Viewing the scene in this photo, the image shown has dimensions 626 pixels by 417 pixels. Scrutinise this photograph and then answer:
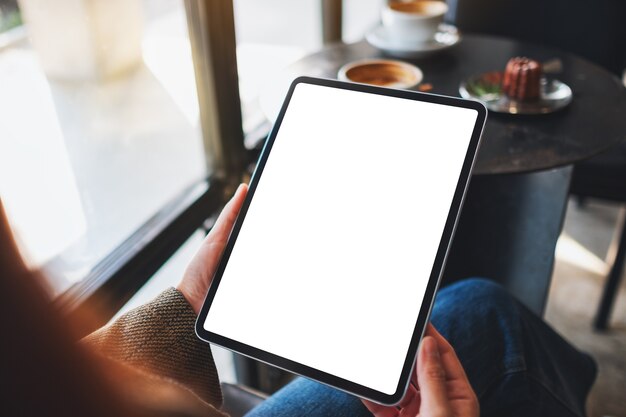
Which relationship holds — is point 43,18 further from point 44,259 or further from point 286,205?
point 286,205

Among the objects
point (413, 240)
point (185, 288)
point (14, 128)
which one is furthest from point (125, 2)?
point (413, 240)

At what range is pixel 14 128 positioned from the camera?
917 millimetres

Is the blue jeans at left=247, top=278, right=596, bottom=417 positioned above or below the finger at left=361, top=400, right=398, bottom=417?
below

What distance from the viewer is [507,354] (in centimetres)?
67

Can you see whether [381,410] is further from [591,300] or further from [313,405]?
[591,300]

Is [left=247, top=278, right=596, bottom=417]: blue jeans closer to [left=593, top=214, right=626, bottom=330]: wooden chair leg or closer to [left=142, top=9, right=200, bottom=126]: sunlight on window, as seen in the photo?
[left=593, top=214, right=626, bottom=330]: wooden chair leg

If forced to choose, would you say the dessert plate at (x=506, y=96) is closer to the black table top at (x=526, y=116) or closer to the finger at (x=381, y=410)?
the black table top at (x=526, y=116)

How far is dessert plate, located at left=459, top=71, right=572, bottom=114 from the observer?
88cm

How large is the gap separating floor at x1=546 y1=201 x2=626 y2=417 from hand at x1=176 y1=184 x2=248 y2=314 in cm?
96

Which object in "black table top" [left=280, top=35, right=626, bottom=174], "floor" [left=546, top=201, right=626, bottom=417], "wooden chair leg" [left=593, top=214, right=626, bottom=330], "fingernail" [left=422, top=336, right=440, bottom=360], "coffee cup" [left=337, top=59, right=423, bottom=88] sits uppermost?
"coffee cup" [left=337, top=59, right=423, bottom=88]

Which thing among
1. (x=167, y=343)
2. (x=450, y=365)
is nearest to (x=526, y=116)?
(x=450, y=365)

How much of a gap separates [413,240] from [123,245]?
0.65 meters

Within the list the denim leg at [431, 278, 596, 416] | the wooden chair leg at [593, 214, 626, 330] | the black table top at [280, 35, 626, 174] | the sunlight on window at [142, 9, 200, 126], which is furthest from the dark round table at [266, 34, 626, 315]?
the sunlight on window at [142, 9, 200, 126]

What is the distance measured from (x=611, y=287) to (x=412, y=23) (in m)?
0.78
